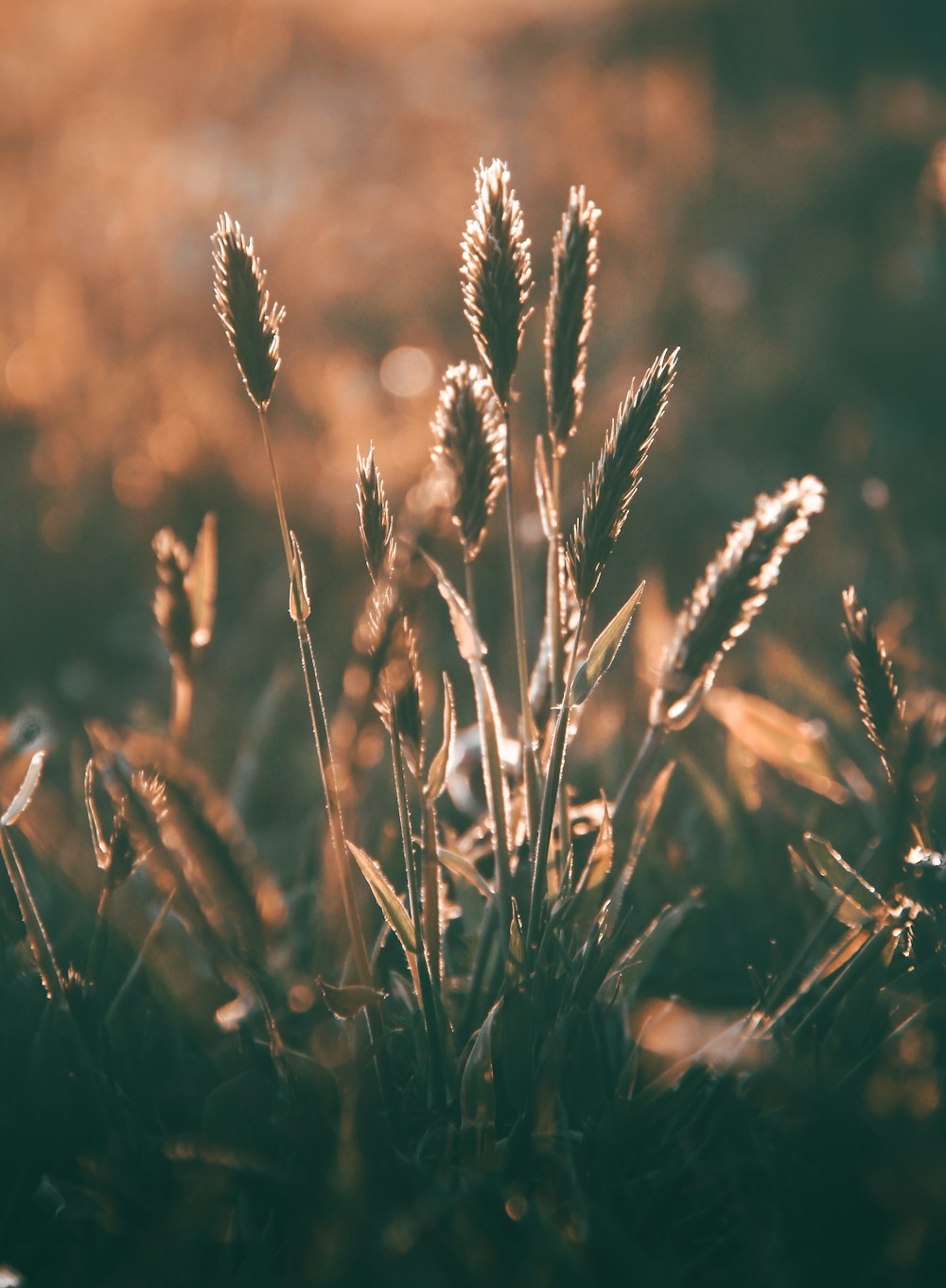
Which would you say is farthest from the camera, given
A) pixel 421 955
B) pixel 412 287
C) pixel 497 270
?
pixel 412 287

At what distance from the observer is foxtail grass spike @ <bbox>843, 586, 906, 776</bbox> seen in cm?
63

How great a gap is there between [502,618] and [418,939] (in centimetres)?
81

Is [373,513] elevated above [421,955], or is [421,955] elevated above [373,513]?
[373,513]

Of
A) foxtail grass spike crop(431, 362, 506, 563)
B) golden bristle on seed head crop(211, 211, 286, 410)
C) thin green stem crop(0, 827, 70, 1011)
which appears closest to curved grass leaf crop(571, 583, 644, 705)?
foxtail grass spike crop(431, 362, 506, 563)

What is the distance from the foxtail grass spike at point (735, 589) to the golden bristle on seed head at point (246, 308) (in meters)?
0.30

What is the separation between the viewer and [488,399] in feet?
2.11

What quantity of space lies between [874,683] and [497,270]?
0.34m

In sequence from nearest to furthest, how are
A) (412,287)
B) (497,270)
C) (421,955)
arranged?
1. (497,270)
2. (421,955)
3. (412,287)

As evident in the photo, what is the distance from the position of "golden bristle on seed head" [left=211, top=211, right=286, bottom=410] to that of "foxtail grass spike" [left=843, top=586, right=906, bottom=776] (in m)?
0.39

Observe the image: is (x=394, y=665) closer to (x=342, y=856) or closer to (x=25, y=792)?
(x=342, y=856)

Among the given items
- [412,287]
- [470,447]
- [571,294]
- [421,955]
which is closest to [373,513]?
[470,447]

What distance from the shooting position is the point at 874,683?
64cm

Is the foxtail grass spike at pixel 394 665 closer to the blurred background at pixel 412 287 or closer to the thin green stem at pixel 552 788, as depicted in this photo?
the thin green stem at pixel 552 788

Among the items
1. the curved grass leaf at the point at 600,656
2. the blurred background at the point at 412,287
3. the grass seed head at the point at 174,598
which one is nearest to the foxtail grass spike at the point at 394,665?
the curved grass leaf at the point at 600,656
